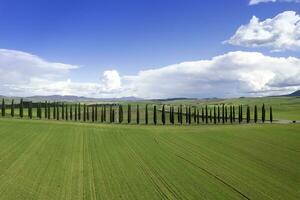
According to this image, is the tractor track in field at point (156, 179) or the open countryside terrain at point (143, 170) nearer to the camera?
the tractor track in field at point (156, 179)

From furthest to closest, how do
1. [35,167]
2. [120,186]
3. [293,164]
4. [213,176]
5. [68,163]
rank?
[293,164], [68,163], [35,167], [213,176], [120,186]

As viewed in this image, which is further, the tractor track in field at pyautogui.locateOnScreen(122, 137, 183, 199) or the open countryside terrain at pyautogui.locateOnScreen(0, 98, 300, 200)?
the open countryside terrain at pyautogui.locateOnScreen(0, 98, 300, 200)

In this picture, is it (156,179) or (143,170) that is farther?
(143,170)

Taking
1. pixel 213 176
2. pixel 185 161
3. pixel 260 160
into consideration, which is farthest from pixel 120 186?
pixel 260 160

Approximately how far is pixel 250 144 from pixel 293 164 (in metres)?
17.6

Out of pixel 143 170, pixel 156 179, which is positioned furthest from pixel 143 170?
pixel 156 179

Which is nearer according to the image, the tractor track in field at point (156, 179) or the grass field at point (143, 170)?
the tractor track in field at point (156, 179)

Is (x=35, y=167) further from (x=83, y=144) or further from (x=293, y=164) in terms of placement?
(x=293, y=164)

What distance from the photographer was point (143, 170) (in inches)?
1294

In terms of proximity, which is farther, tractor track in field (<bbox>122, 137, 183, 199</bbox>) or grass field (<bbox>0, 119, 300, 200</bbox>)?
grass field (<bbox>0, 119, 300, 200</bbox>)

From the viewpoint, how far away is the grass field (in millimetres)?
24531

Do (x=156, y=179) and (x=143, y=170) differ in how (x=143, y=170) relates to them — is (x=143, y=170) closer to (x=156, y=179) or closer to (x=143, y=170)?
(x=143, y=170)

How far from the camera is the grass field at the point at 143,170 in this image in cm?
2453

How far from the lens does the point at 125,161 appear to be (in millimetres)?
37688
